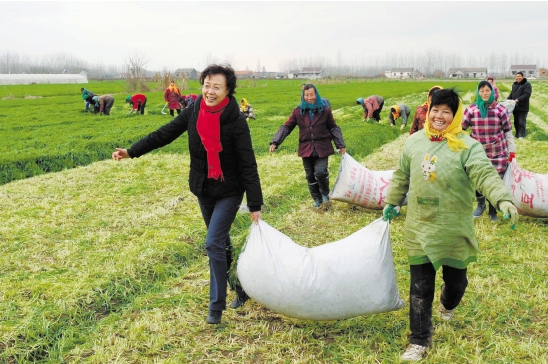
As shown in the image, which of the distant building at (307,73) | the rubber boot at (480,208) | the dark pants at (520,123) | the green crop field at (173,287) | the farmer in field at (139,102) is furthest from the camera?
the distant building at (307,73)

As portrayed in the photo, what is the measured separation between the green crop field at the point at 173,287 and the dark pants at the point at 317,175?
277 mm

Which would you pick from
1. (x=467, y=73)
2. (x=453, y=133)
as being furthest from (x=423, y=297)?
(x=467, y=73)

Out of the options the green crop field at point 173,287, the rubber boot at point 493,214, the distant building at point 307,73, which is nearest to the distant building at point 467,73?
the distant building at point 307,73

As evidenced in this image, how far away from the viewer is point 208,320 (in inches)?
147

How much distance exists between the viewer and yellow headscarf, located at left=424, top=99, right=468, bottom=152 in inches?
121

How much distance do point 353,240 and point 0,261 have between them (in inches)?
146

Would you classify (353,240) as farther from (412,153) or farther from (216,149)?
(216,149)

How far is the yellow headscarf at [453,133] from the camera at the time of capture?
10.1ft

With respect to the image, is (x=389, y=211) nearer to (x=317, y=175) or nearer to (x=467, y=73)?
(x=317, y=175)

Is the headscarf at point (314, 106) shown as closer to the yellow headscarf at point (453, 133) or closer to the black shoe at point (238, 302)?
the black shoe at point (238, 302)

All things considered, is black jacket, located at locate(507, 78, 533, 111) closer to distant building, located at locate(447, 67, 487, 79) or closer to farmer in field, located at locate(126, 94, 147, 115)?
farmer in field, located at locate(126, 94, 147, 115)

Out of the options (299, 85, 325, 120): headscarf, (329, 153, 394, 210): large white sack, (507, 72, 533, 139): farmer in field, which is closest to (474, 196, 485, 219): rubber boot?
(329, 153, 394, 210): large white sack

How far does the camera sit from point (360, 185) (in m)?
6.51

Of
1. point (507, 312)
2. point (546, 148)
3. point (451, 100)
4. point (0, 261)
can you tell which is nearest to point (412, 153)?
point (451, 100)
